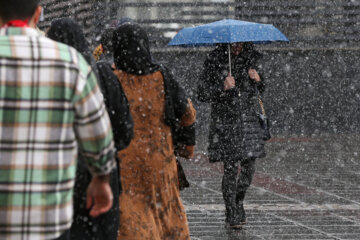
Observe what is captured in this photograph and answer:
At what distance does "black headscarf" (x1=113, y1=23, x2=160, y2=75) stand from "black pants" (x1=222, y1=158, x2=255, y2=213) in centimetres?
235

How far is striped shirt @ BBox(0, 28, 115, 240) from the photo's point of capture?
2.85 meters

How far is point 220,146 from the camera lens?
716cm

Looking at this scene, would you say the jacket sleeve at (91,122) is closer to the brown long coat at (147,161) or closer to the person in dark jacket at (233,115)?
the brown long coat at (147,161)

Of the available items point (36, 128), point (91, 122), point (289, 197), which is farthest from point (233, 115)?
point (36, 128)

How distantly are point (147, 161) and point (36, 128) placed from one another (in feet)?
7.54

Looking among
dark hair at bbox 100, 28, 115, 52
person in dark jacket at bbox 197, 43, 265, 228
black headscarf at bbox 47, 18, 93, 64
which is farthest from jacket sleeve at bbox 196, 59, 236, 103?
black headscarf at bbox 47, 18, 93, 64

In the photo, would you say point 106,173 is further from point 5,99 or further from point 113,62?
point 113,62

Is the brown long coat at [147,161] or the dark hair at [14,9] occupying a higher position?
the dark hair at [14,9]

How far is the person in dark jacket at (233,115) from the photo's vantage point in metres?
7.14

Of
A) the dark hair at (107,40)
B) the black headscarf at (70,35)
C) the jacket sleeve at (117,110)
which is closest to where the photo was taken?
the black headscarf at (70,35)

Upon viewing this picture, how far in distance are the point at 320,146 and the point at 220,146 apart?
7945 millimetres

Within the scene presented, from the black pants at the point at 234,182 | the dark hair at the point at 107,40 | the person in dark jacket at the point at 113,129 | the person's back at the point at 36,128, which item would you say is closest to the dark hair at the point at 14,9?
the person's back at the point at 36,128

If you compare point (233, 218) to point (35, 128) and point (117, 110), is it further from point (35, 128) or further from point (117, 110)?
point (35, 128)

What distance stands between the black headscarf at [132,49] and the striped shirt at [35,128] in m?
2.11
